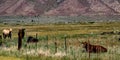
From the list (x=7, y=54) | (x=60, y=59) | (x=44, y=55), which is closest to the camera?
(x=60, y=59)

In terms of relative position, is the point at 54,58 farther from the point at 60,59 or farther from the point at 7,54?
the point at 7,54

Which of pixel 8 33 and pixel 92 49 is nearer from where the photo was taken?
pixel 92 49

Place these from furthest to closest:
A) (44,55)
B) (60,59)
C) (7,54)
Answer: (7,54) < (44,55) < (60,59)

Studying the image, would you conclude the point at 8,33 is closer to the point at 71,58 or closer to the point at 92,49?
the point at 92,49

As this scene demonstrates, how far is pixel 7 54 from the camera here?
3534 centimetres

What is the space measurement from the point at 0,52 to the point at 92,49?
9.78 m

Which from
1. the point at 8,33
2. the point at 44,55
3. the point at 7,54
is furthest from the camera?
the point at 8,33

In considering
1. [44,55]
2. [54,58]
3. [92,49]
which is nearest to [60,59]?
[54,58]

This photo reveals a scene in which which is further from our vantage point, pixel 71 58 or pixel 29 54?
pixel 29 54

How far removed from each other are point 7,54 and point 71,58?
801cm

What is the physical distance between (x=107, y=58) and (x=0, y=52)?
40.1 feet

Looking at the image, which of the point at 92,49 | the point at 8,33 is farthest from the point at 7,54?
the point at 8,33

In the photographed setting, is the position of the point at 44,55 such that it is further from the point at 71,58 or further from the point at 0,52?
the point at 0,52

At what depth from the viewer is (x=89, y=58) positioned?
3077 cm
